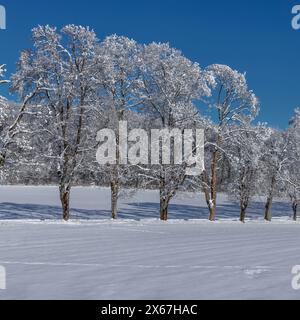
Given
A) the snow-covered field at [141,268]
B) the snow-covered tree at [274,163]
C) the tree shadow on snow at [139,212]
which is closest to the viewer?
the snow-covered field at [141,268]

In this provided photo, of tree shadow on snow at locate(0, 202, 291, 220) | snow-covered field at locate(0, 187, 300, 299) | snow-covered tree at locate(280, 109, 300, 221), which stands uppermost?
snow-covered tree at locate(280, 109, 300, 221)

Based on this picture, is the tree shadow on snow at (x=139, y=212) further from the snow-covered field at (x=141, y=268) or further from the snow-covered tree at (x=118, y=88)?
the snow-covered field at (x=141, y=268)

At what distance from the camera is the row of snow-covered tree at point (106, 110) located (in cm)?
2425

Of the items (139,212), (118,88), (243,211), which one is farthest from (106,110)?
(139,212)

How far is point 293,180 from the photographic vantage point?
40.7m

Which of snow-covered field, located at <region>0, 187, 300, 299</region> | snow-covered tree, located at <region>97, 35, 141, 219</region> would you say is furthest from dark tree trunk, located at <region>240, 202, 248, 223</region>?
snow-covered field, located at <region>0, 187, 300, 299</region>

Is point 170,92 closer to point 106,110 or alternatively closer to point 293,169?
point 106,110

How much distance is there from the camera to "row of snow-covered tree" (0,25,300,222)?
24250mm

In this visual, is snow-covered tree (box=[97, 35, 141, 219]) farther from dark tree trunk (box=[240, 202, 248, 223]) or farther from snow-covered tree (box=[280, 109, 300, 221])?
snow-covered tree (box=[280, 109, 300, 221])

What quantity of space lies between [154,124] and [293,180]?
1877 cm

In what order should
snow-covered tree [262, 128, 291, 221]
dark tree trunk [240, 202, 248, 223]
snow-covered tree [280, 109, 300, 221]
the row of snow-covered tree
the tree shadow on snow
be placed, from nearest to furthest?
the row of snow-covered tree → dark tree trunk [240, 202, 248, 223] → the tree shadow on snow → snow-covered tree [262, 128, 291, 221] → snow-covered tree [280, 109, 300, 221]

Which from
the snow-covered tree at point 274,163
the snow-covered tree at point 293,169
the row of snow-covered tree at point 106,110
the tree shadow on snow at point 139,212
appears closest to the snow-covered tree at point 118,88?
the row of snow-covered tree at point 106,110

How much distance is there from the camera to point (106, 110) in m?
25.8
